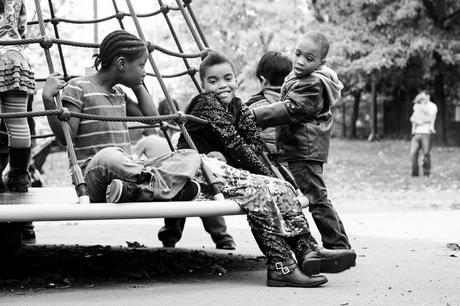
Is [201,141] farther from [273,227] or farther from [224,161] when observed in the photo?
[273,227]

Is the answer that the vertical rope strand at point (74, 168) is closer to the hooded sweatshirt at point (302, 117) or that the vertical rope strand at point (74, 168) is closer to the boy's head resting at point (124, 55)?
the boy's head resting at point (124, 55)

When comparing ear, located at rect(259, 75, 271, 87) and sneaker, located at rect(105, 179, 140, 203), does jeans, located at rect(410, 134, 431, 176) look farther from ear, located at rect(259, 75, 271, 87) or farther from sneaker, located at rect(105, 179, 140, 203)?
sneaker, located at rect(105, 179, 140, 203)

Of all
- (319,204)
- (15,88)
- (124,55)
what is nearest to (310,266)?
(319,204)

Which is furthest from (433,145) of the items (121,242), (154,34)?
(121,242)

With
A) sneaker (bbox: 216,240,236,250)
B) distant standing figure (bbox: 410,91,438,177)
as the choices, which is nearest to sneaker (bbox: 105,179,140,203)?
sneaker (bbox: 216,240,236,250)

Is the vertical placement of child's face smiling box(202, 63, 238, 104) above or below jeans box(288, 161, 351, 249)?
above

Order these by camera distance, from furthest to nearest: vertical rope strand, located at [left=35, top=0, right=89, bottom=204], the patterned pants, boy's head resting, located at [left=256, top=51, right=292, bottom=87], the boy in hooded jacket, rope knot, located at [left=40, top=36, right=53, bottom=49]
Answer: boy's head resting, located at [left=256, top=51, right=292, bottom=87] < the boy in hooded jacket < rope knot, located at [left=40, top=36, right=53, bottom=49] < the patterned pants < vertical rope strand, located at [left=35, top=0, right=89, bottom=204]

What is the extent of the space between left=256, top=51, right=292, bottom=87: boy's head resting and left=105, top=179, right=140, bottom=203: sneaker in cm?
197

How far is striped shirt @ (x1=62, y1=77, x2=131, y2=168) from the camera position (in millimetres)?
4957

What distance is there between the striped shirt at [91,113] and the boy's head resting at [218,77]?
58cm

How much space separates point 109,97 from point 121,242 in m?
2.39

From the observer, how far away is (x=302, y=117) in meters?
5.42

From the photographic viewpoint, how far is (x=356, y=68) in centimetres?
2409

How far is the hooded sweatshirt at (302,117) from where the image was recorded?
5.33 m
